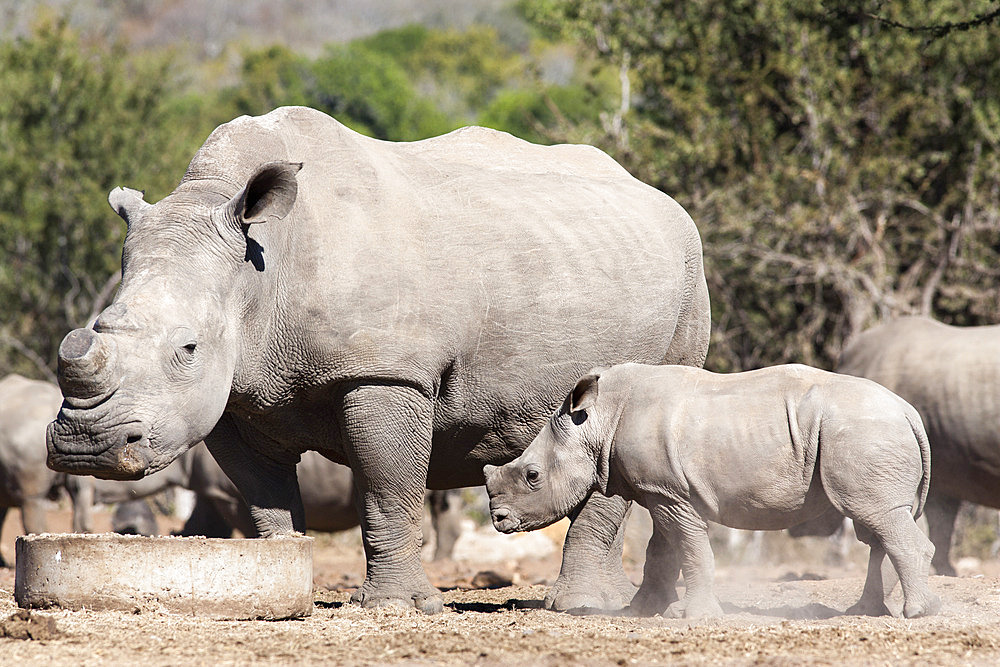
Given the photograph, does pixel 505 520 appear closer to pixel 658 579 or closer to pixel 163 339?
pixel 658 579

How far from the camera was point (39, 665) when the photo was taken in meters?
4.58

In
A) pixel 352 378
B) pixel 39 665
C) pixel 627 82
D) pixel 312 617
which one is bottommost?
pixel 312 617

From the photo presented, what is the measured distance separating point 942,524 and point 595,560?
13.4 feet

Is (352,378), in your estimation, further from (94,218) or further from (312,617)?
(94,218)

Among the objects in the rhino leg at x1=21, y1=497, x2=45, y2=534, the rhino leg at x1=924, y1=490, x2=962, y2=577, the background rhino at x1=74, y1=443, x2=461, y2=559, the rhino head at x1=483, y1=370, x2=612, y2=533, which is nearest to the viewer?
the rhino head at x1=483, y1=370, x2=612, y2=533

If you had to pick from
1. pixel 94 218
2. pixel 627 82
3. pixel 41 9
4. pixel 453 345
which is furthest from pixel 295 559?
pixel 41 9

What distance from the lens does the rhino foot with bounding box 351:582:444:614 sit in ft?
20.8

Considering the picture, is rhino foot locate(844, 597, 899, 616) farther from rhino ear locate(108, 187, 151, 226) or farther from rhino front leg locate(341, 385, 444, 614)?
rhino ear locate(108, 187, 151, 226)

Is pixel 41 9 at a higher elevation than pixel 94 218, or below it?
higher

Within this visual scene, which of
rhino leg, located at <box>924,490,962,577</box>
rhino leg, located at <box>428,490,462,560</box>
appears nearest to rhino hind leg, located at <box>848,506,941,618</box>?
rhino leg, located at <box>924,490,962,577</box>

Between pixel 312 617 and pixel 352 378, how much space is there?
3.75 feet

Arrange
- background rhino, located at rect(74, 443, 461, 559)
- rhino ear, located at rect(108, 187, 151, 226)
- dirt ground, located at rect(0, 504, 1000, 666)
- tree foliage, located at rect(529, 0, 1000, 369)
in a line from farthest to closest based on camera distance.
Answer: tree foliage, located at rect(529, 0, 1000, 369), background rhino, located at rect(74, 443, 461, 559), rhino ear, located at rect(108, 187, 151, 226), dirt ground, located at rect(0, 504, 1000, 666)

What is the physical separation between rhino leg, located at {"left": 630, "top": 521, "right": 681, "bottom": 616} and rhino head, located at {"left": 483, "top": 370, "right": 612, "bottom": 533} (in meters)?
0.58

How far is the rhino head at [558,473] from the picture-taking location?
632 cm
